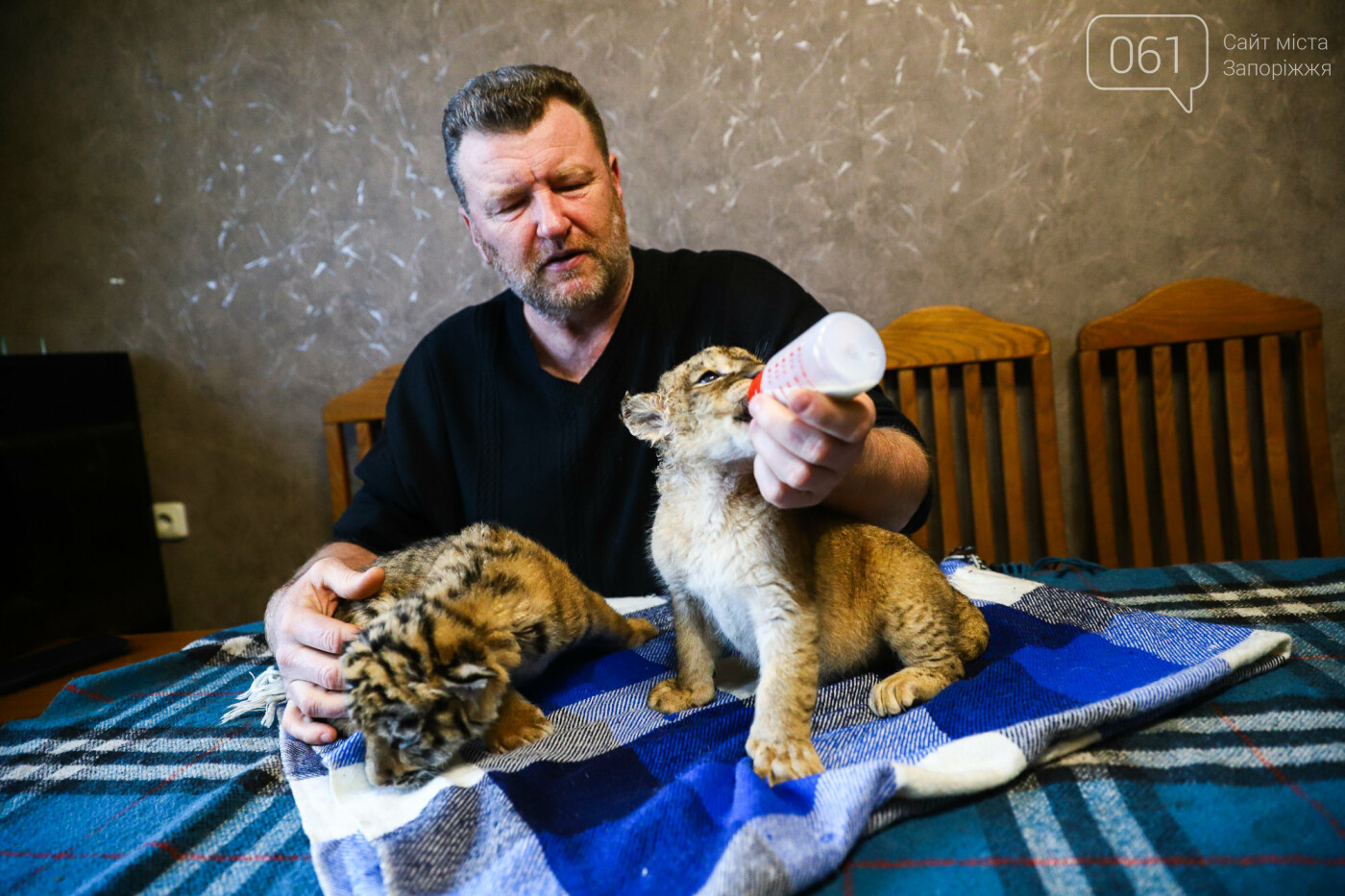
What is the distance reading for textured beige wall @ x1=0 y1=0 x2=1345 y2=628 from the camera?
2646mm

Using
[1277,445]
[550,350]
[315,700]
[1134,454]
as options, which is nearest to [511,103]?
[550,350]

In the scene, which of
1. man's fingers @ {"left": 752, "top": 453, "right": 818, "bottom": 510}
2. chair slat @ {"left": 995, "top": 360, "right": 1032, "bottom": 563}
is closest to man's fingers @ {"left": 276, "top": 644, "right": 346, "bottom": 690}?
man's fingers @ {"left": 752, "top": 453, "right": 818, "bottom": 510}

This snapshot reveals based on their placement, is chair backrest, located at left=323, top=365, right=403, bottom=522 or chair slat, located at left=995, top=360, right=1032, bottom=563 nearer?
chair slat, located at left=995, top=360, right=1032, bottom=563

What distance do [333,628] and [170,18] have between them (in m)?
3.12

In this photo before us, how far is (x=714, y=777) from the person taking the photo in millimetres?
1030

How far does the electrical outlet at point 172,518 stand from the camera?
3363 mm

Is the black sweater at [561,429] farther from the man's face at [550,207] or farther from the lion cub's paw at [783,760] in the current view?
the lion cub's paw at [783,760]

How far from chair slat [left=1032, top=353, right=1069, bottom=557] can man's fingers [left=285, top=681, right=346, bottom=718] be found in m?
2.48

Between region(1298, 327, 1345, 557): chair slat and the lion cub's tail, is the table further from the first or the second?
region(1298, 327, 1345, 557): chair slat

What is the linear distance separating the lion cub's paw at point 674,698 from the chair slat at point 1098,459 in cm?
209

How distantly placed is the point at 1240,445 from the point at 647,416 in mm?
2524

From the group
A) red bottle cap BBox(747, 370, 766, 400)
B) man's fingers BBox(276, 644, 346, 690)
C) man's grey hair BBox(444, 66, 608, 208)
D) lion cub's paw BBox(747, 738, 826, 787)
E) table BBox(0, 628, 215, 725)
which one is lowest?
table BBox(0, 628, 215, 725)

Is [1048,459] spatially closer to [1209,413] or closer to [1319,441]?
[1209,413]

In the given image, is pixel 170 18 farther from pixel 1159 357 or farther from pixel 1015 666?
pixel 1159 357
